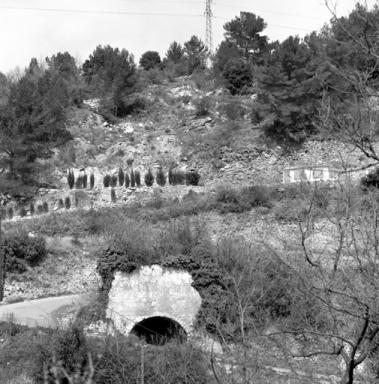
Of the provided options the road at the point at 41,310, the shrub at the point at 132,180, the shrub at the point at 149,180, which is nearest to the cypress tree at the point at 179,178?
the shrub at the point at 149,180

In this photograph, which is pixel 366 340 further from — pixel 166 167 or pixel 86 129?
pixel 86 129

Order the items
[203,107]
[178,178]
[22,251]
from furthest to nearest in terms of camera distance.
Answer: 1. [203,107]
2. [178,178]
3. [22,251]

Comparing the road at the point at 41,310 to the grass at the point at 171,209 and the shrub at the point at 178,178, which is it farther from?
the shrub at the point at 178,178

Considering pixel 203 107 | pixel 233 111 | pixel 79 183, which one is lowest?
pixel 79 183

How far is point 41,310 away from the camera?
1809 cm

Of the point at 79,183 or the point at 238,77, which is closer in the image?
the point at 79,183

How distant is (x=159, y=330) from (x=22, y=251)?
7001 mm

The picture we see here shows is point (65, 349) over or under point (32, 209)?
under

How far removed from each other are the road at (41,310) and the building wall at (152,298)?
168cm

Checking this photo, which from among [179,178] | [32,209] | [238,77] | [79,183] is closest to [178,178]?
[179,178]

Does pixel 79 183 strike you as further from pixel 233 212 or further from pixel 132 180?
pixel 233 212

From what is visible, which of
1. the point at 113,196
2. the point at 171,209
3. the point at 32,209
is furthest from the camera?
the point at 113,196

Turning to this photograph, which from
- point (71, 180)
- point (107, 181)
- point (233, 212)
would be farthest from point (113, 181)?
point (233, 212)

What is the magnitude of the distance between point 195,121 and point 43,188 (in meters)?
11.6
